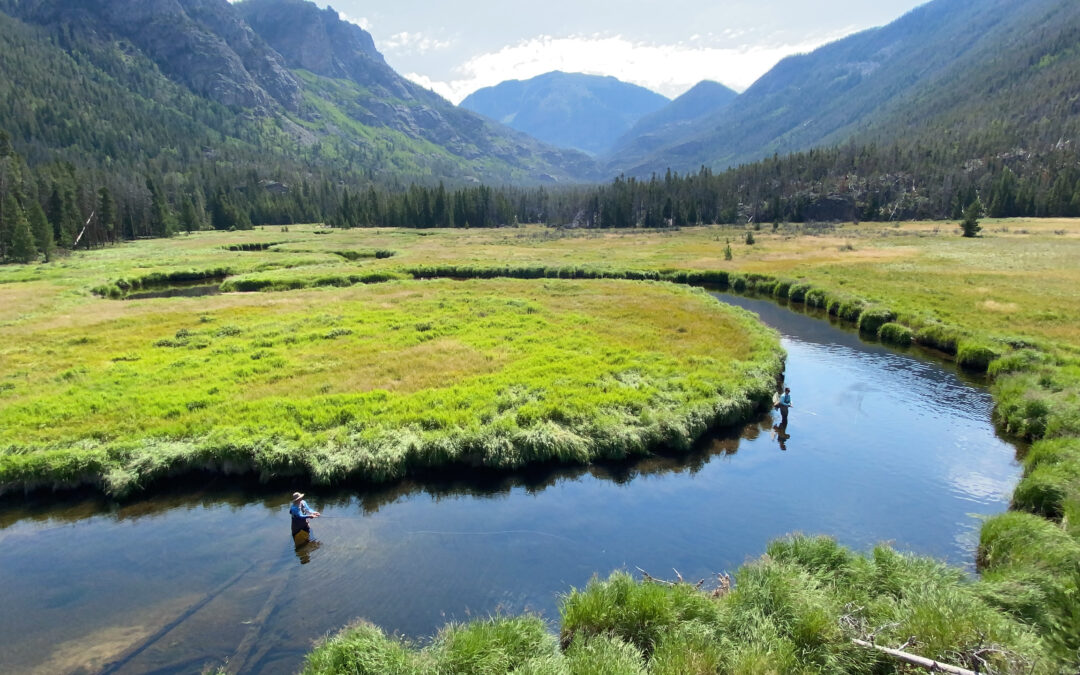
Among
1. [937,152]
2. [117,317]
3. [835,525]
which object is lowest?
[835,525]

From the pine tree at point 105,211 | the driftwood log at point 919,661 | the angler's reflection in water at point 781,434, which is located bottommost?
the angler's reflection in water at point 781,434

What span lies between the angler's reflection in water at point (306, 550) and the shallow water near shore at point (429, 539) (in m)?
0.14

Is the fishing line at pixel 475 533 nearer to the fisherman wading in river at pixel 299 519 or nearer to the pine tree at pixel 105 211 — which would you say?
the fisherman wading in river at pixel 299 519

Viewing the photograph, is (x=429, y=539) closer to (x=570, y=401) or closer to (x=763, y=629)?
(x=570, y=401)

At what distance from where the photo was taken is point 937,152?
18688cm

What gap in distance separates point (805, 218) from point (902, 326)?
504ft

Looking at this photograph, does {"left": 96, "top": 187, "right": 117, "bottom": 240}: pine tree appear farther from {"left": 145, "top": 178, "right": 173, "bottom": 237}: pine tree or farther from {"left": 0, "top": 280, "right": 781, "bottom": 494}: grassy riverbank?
{"left": 0, "top": 280, "right": 781, "bottom": 494}: grassy riverbank

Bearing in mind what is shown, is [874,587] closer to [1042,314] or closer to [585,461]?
[585,461]

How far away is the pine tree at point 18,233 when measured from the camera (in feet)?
271

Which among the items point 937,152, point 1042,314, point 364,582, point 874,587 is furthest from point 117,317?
point 937,152

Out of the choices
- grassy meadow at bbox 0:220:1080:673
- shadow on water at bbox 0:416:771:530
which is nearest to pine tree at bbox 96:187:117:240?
grassy meadow at bbox 0:220:1080:673

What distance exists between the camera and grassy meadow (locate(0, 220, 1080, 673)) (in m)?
10.5

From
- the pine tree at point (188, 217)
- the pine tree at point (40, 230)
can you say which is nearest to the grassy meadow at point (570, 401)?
the pine tree at point (40, 230)

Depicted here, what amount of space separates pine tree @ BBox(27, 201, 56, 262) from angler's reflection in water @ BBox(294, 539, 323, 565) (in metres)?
105
